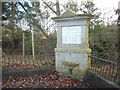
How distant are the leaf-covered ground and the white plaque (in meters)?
1.09

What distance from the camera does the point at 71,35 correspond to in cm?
A: 359

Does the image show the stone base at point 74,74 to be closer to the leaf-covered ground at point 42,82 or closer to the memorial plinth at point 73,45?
the memorial plinth at point 73,45

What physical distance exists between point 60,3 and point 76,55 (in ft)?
14.1

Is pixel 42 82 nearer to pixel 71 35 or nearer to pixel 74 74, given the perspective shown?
pixel 74 74

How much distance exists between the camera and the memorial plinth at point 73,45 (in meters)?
3.41

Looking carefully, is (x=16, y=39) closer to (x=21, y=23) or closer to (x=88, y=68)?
(x=21, y=23)

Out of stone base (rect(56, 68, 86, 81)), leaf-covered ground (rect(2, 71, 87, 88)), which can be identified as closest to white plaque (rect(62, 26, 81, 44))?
stone base (rect(56, 68, 86, 81))

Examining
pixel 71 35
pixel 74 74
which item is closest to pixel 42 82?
pixel 74 74

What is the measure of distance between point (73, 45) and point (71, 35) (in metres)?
0.30

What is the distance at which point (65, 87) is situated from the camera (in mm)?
3000

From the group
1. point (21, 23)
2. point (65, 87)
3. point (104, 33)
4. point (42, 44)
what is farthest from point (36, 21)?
point (65, 87)

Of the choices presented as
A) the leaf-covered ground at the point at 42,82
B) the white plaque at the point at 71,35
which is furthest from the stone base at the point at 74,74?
the white plaque at the point at 71,35

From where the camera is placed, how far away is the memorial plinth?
3.41 m

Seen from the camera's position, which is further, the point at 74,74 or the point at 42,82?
the point at 74,74
